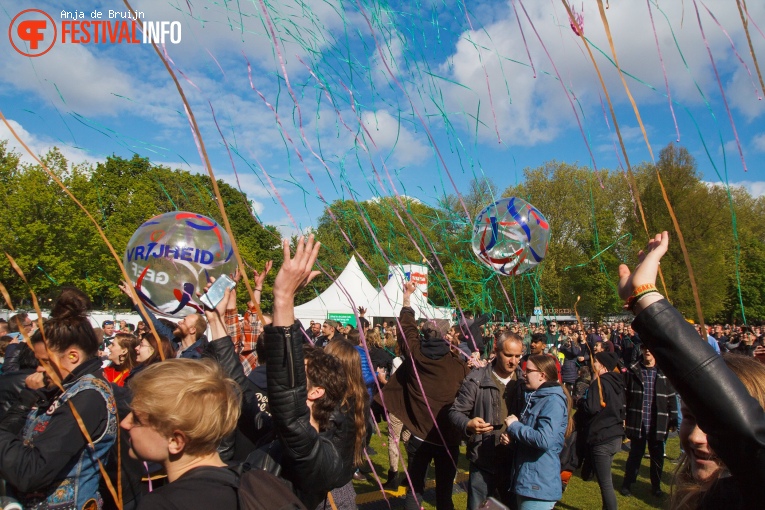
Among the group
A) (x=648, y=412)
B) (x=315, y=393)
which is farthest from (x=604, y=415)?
(x=315, y=393)

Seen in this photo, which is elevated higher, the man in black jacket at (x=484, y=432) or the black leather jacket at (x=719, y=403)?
the black leather jacket at (x=719, y=403)

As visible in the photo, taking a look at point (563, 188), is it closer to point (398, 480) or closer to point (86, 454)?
point (398, 480)

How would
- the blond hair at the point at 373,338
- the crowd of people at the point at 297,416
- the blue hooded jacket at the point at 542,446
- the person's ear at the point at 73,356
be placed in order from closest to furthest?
the crowd of people at the point at 297,416 < the person's ear at the point at 73,356 < the blue hooded jacket at the point at 542,446 < the blond hair at the point at 373,338

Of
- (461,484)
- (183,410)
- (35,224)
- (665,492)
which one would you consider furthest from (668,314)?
(35,224)

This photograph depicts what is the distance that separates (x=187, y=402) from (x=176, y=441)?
0.39 ft

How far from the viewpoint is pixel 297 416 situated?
1.87m

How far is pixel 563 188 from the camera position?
19.9m

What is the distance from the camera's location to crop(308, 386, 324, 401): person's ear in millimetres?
2340

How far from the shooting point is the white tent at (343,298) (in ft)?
57.9

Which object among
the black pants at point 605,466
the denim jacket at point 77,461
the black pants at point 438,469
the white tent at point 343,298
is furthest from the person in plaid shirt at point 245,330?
the white tent at point 343,298

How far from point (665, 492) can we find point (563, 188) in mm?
14929

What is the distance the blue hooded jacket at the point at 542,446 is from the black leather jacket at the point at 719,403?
8.78 feet

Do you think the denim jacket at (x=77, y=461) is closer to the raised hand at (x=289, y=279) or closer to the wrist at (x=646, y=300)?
the raised hand at (x=289, y=279)

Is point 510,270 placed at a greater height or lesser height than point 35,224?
lesser
